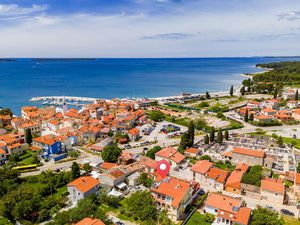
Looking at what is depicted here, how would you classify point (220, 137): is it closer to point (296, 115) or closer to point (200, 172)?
point (200, 172)

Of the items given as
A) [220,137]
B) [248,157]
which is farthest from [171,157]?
[220,137]

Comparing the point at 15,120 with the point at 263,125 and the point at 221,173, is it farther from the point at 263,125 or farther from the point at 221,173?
the point at 263,125

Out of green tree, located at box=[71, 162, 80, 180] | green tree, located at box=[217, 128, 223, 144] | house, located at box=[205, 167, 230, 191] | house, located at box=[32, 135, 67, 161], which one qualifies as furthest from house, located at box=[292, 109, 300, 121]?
house, located at box=[32, 135, 67, 161]

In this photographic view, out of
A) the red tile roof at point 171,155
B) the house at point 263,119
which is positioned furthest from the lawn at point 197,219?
the house at point 263,119

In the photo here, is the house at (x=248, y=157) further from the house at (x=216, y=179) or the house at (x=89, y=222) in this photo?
the house at (x=89, y=222)

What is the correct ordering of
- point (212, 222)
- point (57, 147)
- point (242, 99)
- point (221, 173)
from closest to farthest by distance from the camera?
point (212, 222) < point (221, 173) < point (57, 147) < point (242, 99)

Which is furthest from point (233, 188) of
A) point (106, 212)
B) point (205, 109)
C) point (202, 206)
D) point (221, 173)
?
point (205, 109)

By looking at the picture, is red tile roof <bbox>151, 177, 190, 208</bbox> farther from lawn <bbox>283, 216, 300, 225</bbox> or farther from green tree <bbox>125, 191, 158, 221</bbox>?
lawn <bbox>283, 216, 300, 225</bbox>
